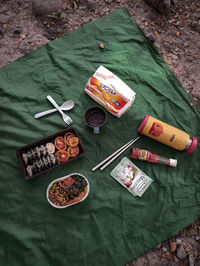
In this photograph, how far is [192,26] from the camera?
8.54ft

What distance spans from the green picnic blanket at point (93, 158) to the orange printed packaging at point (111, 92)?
140mm

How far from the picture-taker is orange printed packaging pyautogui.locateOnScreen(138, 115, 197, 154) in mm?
1884

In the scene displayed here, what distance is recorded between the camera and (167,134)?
189 cm

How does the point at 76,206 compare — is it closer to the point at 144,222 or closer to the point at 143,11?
the point at 144,222

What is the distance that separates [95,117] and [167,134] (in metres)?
0.66

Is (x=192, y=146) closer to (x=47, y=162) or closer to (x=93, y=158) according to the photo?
(x=93, y=158)

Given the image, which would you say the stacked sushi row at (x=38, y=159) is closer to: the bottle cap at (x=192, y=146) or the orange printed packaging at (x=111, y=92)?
the orange printed packaging at (x=111, y=92)

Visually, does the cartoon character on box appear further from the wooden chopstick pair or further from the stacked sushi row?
the stacked sushi row

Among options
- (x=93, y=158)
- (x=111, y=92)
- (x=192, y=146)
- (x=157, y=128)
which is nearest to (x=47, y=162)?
(x=93, y=158)

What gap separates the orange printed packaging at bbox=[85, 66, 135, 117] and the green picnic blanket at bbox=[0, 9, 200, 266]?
0.14 m

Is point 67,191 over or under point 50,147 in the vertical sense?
under

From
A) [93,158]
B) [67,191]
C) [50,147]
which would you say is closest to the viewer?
[67,191]

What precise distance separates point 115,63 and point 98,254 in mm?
1761

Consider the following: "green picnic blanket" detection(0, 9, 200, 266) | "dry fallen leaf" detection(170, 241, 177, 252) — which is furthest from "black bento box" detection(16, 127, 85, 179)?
"dry fallen leaf" detection(170, 241, 177, 252)
